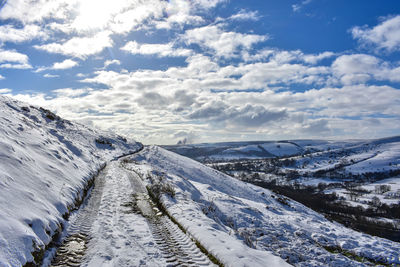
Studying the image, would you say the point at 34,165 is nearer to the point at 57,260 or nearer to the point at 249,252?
the point at 57,260

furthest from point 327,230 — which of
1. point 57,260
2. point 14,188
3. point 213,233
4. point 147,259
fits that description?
point 14,188

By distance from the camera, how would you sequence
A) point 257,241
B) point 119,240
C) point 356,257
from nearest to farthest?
point 119,240 < point 257,241 < point 356,257

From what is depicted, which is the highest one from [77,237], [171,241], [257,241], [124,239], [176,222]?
[77,237]

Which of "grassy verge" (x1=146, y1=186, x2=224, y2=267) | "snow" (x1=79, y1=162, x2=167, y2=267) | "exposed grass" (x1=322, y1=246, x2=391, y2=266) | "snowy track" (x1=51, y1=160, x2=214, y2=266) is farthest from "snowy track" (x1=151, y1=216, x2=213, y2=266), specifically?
"exposed grass" (x1=322, y1=246, x2=391, y2=266)

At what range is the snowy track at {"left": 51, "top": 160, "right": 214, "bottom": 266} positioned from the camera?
689cm

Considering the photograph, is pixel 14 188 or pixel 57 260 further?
pixel 14 188

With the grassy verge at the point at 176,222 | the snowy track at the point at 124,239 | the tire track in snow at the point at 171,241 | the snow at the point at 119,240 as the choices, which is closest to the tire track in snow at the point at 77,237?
the snowy track at the point at 124,239

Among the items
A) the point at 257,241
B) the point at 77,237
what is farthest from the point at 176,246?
the point at 257,241

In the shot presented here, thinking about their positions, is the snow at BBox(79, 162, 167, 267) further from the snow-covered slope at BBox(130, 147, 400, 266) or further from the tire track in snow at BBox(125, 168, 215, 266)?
the snow-covered slope at BBox(130, 147, 400, 266)

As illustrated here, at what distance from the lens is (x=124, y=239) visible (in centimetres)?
836

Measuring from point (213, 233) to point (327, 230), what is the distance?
18.0 meters

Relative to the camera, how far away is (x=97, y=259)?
6.73 meters

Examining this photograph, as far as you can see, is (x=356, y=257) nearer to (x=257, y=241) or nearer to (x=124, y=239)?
(x=257, y=241)

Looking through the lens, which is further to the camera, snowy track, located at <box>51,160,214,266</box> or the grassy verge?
the grassy verge
